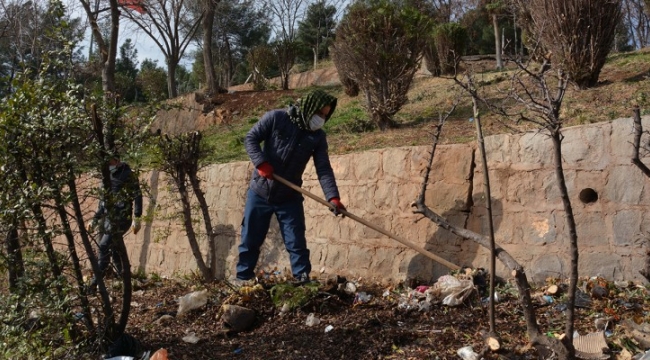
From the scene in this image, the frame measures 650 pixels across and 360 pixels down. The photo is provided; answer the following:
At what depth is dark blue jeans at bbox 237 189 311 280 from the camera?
5.33 metres

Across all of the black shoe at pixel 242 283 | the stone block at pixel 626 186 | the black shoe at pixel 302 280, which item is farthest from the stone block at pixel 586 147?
the black shoe at pixel 242 283

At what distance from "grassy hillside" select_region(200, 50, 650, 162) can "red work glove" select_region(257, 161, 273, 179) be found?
1307mm

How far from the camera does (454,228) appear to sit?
13.6 ft

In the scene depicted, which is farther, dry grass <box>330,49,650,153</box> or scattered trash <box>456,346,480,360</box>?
dry grass <box>330,49,650,153</box>

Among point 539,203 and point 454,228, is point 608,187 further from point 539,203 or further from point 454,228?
point 454,228

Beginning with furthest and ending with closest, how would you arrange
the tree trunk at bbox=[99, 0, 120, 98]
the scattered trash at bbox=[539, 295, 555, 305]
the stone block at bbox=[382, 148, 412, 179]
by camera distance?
the tree trunk at bbox=[99, 0, 120, 98]
the stone block at bbox=[382, 148, 412, 179]
the scattered trash at bbox=[539, 295, 555, 305]

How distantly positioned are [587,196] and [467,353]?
1824 millimetres

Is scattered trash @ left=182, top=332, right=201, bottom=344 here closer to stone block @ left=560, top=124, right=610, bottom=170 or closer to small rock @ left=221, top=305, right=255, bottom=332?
small rock @ left=221, top=305, right=255, bottom=332

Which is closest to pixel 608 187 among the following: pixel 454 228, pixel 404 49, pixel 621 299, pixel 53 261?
pixel 621 299

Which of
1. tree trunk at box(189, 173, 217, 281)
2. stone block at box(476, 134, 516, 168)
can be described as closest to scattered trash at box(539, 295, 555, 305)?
stone block at box(476, 134, 516, 168)

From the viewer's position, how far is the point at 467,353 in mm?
3701

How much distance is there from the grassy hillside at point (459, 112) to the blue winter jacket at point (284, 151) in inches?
40.5

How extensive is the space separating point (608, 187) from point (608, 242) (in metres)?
0.40

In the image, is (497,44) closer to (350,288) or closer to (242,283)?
(350,288)
